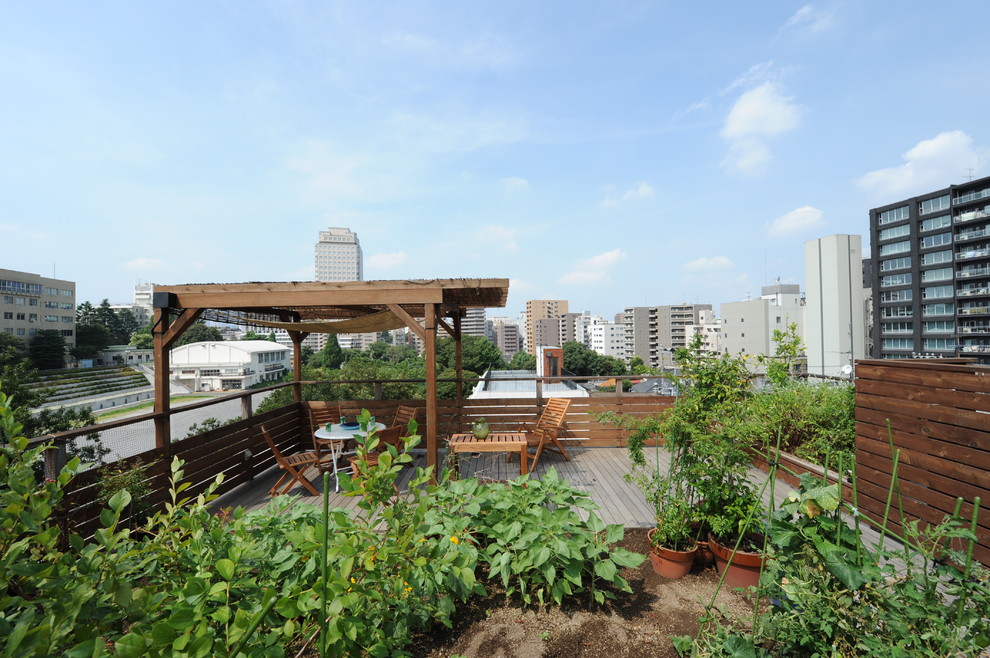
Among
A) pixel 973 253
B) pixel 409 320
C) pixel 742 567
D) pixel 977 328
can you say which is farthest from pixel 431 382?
pixel 977 328

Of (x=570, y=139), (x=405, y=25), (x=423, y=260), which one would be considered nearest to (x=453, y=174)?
(x=570, y=139)

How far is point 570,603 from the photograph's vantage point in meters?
2.23

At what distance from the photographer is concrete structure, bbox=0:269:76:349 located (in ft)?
157

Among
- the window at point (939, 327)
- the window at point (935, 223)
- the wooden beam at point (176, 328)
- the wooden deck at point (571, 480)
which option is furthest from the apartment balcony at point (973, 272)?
the wooden beam at point (176, 328)

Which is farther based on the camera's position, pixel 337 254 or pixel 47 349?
pixel 337 254

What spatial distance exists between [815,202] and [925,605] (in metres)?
48.1

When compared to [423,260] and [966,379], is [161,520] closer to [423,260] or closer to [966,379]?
[966,379]

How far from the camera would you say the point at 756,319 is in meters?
64.6

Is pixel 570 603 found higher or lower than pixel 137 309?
lower

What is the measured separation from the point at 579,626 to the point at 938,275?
6363 cm

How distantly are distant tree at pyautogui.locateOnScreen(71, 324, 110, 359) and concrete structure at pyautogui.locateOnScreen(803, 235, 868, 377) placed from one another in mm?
92829

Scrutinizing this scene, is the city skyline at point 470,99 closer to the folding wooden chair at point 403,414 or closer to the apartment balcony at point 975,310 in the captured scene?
the folding wooden chair at point 403,414

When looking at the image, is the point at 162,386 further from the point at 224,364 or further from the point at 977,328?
the point at 977,328

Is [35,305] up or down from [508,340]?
up
